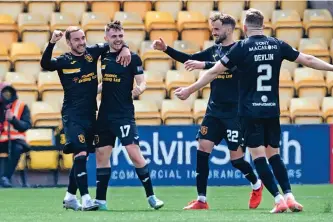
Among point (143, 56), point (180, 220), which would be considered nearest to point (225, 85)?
point (180, 220)

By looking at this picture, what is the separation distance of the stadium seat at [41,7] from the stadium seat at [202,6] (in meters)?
2.45

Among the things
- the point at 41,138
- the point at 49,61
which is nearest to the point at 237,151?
the point at 49,61

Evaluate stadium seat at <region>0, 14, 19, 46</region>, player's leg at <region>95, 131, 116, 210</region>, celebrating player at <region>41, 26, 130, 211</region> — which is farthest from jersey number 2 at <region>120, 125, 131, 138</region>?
stadium seat at <region>0, 14, 19, 46</region>

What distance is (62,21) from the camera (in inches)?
773

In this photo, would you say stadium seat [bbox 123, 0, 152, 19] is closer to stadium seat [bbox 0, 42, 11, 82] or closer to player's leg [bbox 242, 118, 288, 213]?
stadium seat [bbox 0, 42, 11, 82]

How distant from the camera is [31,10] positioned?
20.2m

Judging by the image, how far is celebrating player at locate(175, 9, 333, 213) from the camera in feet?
36.0

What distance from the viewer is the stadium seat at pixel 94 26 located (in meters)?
19.4

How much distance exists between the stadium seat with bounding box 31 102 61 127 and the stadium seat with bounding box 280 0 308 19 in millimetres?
4989

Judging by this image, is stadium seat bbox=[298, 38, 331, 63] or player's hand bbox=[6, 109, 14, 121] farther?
stadium seat bbox=[298, 38, 331, 63]

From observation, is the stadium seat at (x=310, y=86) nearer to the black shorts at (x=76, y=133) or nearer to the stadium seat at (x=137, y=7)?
the stadium seat at (x=137, y=7)

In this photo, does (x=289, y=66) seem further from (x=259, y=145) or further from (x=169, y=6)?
(x=259, y=145)

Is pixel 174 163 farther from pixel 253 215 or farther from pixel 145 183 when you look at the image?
pixel 253 215

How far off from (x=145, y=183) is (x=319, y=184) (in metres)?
5.62
